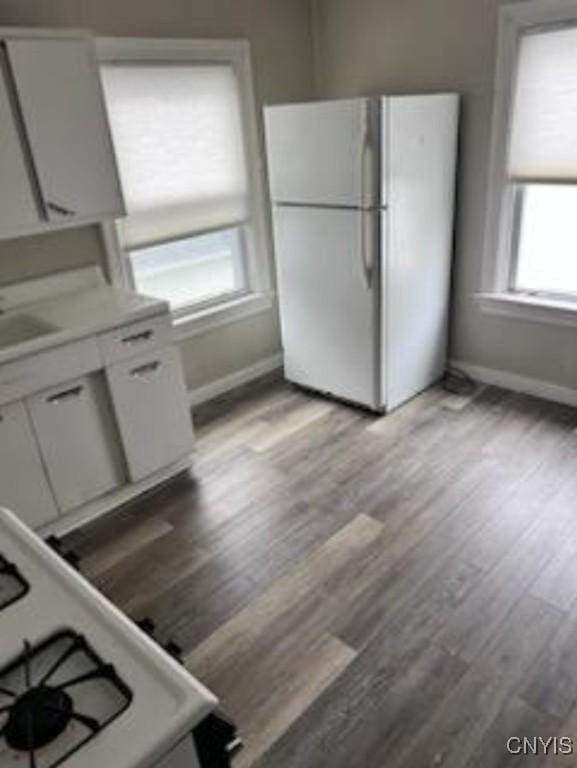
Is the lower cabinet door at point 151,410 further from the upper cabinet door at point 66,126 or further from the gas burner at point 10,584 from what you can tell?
the gas burner at point 10,584

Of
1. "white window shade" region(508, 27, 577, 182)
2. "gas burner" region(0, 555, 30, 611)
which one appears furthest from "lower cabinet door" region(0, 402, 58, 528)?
"white window shade" region(508, 27, 577, 182)

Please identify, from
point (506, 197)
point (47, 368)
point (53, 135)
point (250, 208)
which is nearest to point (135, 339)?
point (47, 368)

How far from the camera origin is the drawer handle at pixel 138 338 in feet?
8.00

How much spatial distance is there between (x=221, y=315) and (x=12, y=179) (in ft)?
4.84

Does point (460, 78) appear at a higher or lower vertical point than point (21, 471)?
higher

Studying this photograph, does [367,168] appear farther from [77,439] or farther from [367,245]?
[77,439]

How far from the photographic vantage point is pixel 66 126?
2.31 meters

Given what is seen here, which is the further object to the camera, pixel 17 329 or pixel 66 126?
pixel 17 329

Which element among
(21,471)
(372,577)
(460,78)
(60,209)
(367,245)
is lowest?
(372,577)

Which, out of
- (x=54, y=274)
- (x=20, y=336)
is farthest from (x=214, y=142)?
(x=20, y=336)

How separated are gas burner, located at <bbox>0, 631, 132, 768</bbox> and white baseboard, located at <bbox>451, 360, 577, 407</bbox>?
10.00 feet

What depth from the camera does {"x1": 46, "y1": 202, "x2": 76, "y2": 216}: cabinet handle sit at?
A: 2.33 metres

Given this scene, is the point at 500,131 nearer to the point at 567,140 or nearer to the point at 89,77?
the point at 567,140

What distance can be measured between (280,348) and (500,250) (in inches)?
60.8
